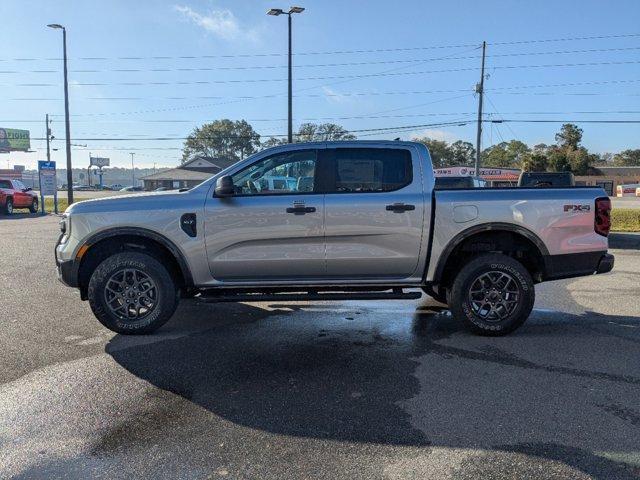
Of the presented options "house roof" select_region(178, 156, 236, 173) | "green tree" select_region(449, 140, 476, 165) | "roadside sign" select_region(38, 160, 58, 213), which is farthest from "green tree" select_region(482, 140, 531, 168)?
"roadside sign" select_region(38, 160, 58, 213)

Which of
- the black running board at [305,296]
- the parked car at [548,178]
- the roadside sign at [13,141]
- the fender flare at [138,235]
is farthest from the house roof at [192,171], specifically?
the black running board at [305,296]

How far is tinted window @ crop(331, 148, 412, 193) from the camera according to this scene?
5.33 metres

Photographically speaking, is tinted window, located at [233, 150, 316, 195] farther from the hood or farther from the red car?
the red car

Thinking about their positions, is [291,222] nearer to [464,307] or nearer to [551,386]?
[464,307]

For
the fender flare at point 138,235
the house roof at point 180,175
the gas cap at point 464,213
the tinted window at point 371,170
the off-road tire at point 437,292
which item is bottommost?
the off-road tire at point 437,292

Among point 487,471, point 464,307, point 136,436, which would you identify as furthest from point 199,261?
point 487,471

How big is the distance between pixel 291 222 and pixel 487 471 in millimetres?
3037

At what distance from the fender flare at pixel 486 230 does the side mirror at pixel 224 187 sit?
89.5 inches

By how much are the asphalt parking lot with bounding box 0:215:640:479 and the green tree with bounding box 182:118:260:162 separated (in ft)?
368

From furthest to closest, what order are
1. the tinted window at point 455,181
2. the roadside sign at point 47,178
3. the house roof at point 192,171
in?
the house roof at point 192,171, the roadside sign at point 47,178, the tinted window at point 455,181

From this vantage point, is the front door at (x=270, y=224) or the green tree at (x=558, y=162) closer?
the front door at (x=270, y=224)

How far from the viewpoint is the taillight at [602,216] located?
5363mm

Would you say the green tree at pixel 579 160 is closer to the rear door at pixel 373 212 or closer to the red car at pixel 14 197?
the red car at pixel 14 197

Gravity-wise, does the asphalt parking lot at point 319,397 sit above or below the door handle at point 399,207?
below
